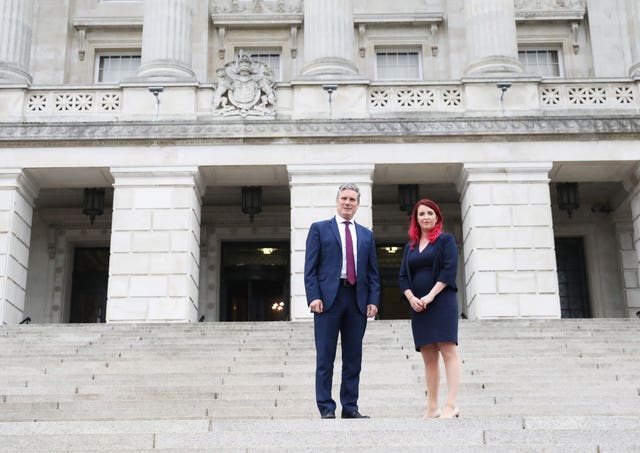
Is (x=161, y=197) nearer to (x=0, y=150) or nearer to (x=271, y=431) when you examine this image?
(x=0, y=150)

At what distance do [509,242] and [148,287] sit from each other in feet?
29.7

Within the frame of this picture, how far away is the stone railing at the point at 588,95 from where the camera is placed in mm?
23297

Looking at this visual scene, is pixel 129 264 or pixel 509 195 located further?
pixel 509 195

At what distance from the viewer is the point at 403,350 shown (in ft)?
48.8

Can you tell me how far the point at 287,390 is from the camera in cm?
1163

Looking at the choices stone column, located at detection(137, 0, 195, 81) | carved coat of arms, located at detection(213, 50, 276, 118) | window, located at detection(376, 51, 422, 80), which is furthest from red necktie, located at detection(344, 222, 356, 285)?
window, located at detection(376, 51, 422, 80)

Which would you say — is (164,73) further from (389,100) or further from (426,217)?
(426,217)

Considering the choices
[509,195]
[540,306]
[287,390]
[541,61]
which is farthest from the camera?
[541,61]

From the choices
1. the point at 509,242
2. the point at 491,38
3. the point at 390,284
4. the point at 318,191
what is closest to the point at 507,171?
the point at 509,242

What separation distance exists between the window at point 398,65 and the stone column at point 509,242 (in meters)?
7.83

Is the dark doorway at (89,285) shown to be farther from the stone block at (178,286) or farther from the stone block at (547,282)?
the stone block at (547,282)

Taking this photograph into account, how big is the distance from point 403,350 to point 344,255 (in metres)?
6.34

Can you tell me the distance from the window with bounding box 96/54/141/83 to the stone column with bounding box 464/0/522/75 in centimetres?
1149

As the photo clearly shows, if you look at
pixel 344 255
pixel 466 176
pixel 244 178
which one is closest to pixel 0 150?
pixel 244 178
